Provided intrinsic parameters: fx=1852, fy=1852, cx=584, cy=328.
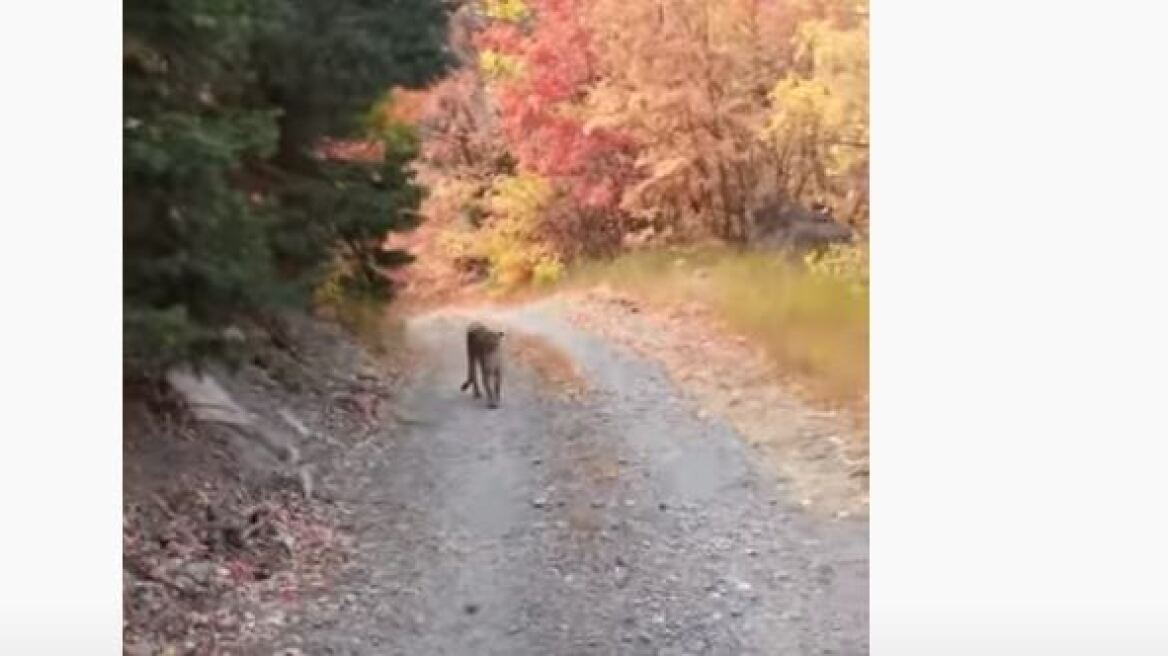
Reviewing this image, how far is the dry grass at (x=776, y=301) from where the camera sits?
8.74ft

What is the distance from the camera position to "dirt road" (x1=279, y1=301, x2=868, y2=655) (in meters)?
2.65

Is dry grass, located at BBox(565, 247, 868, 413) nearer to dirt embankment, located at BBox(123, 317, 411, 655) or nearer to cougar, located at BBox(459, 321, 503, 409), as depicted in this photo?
cougar, located at BBox(459, 321, 503, 409)

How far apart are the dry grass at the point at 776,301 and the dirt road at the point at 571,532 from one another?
0.39 ft

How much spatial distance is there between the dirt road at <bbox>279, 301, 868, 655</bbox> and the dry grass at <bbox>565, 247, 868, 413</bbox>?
0.12m

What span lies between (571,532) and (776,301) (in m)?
0.45

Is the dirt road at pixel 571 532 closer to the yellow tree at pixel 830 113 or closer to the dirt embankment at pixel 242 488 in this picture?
the dirt embankment at pixel 242 488

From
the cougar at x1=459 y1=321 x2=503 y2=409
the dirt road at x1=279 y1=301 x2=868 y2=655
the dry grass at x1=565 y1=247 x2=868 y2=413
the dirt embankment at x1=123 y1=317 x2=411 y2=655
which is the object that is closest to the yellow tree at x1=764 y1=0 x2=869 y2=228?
the dry grass at x1=565 y1=247 x2=868 y2=413

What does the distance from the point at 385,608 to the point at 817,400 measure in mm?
696

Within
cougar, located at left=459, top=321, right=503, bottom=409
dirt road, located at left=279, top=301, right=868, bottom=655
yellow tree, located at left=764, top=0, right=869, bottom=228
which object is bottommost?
dirt road, located at left=279, top=301, right=868, bottom=655

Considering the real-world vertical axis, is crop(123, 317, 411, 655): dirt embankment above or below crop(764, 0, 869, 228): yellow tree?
below

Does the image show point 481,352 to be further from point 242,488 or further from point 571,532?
point 242,488

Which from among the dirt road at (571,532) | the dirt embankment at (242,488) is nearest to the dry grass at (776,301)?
the dirt road at (571,532)
